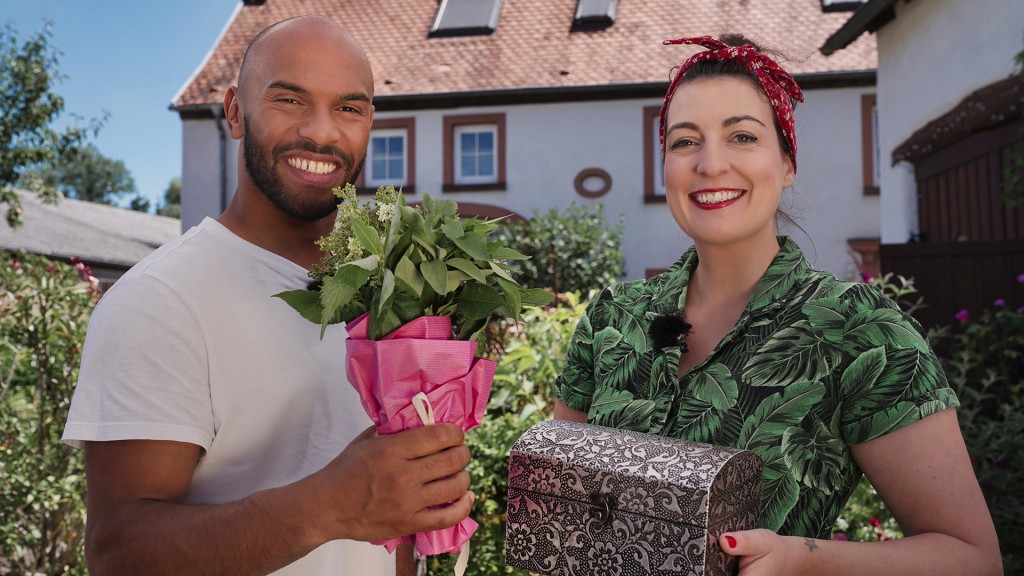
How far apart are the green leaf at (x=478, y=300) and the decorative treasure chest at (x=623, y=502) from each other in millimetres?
332

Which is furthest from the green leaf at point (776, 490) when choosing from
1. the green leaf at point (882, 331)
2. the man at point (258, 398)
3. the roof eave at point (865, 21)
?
the roof eave at point (865, 21)

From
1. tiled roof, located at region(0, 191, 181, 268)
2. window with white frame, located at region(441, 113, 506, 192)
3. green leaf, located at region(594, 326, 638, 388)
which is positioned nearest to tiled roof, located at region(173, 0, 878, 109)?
window with white frame, located at region(441, 113, 506, 192)

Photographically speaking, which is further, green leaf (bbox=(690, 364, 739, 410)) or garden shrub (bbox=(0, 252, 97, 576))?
garden shrub (bbox=(0, 252, 97, 576))

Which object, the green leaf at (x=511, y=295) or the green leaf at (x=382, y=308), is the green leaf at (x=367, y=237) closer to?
the green leaf at (x=382, y=308)

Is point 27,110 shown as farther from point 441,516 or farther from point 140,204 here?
point 140,204

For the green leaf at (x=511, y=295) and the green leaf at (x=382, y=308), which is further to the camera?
the green leaf at (x=511, y=295)

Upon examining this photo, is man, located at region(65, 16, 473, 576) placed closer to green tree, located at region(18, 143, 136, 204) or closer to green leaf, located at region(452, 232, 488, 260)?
green leaf, located at region(452, 232, 488, 260)

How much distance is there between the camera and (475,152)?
1641 cm

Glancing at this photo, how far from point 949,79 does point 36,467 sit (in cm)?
824

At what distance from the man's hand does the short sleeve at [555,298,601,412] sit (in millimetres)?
703

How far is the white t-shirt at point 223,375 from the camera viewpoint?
170 cm

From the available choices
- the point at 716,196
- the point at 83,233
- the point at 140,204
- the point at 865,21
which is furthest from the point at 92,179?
the point at 716,196

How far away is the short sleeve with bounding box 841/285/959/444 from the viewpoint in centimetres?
174

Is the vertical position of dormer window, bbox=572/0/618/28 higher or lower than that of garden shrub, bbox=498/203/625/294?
higher
